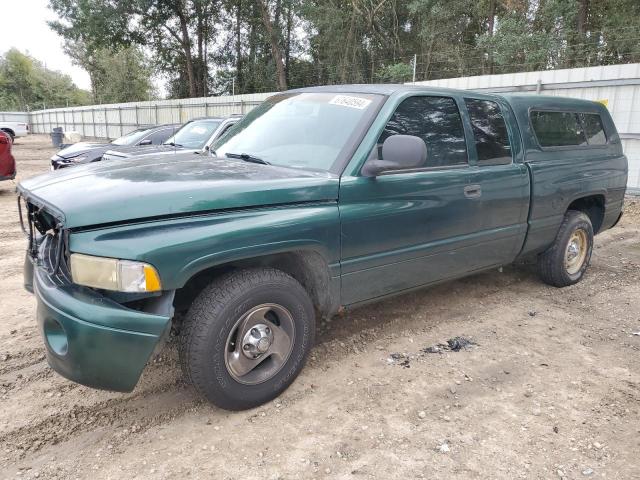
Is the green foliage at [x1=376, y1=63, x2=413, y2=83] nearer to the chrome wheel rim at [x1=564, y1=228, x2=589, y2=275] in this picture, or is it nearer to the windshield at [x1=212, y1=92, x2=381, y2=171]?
the chrome wheel rim at [x1=564, y1=228, x2=589, y2=275]

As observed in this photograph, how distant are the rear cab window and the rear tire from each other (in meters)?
0.72

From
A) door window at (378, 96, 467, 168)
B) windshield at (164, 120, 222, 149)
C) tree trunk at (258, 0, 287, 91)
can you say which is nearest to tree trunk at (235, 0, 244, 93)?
tree trunk at (258, 0, 287, 91)

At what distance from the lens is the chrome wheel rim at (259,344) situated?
274 centimetres

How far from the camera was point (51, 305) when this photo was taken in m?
2.42

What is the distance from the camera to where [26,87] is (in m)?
70.1

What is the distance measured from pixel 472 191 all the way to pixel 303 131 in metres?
1.37

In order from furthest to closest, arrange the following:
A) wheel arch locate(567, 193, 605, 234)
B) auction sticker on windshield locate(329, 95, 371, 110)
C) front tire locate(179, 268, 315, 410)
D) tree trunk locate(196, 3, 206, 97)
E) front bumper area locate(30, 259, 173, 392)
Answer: tree trunk locate(196, 3, 206, 97) → wheel arch locate(567, 193, 605, 234) → auction sticker on windshield locate(329, 95, 371, 110) → front tire locate(179, 268, 315, 410) → front bumper area locate(30, 259, 173, 392)

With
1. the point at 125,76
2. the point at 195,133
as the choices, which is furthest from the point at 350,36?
the point at 125,76

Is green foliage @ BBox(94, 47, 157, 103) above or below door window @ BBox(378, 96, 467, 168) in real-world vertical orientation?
above

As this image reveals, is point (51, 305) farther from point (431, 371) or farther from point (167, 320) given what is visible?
point (431, 371)

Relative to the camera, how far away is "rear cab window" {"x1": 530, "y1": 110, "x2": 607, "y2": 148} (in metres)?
4.47

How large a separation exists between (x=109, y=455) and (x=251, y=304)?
3.35 feet

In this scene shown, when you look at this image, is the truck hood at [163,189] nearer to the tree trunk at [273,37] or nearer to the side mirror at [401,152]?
the side mirror at [401,152]

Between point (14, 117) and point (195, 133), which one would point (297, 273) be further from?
point (14, 117)
